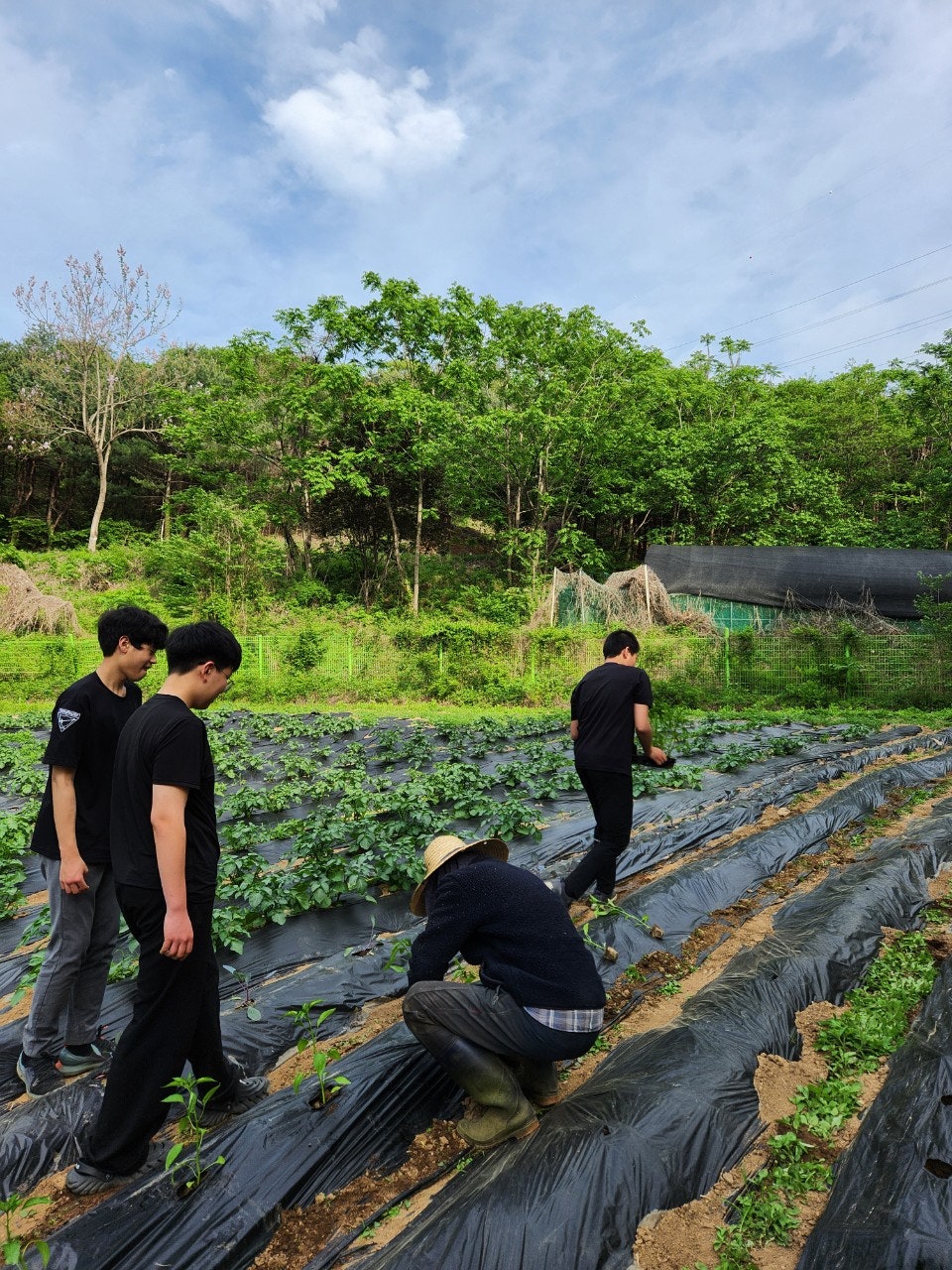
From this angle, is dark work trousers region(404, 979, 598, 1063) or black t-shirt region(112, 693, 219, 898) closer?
black t-shirt region(112, 693, 219, 898)

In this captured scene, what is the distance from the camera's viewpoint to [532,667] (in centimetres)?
1655

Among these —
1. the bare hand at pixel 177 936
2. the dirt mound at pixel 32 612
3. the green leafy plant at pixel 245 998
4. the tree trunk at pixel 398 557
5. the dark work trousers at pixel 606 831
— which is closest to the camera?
the bare hand at pixel 177 936

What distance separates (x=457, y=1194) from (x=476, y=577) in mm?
23964

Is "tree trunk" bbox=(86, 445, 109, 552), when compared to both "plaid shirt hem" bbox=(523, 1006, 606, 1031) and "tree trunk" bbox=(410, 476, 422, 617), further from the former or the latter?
"plaid shirt hem" bbox=(523, 1006, 606, 1031)

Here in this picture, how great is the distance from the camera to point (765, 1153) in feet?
7.51

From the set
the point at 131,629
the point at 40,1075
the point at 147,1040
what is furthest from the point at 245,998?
the point at 131,629

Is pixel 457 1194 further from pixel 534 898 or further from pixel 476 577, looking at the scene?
pixel 476 577

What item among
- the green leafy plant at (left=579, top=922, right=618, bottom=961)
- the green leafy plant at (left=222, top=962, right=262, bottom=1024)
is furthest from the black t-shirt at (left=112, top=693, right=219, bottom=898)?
the green leafy plant at (left=579, top=922, right=618, bottom=961)

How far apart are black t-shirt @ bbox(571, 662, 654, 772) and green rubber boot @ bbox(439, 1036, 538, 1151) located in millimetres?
2044

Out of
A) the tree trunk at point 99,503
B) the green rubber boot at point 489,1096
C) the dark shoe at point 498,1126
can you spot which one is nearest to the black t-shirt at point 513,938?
the green rubber boot at point 489,1096

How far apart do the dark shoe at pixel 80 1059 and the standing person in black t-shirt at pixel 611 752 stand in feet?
8.27

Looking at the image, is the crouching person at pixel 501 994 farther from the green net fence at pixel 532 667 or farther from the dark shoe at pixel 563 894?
the green net fence at pixel 532 667

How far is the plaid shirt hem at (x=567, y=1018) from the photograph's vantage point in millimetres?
2307

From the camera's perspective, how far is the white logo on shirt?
2.69m
